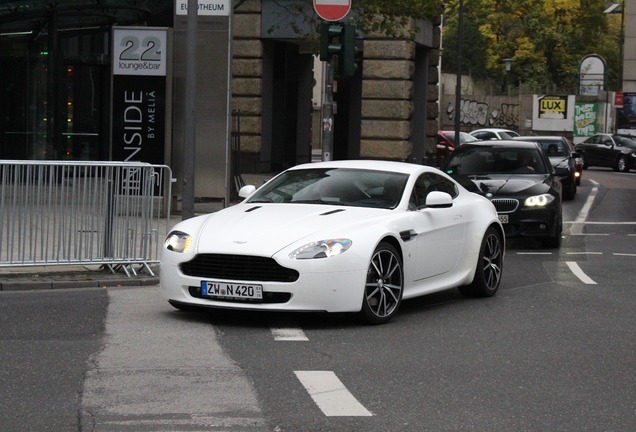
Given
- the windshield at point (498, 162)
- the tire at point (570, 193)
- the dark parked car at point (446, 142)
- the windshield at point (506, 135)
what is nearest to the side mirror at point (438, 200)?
the windshield at point (498, 162)

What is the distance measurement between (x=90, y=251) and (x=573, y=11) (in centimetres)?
8576

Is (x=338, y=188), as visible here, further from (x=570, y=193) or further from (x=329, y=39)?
(x=570, y=193)

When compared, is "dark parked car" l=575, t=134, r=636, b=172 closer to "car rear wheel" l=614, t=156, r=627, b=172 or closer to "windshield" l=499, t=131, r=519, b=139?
"car rear wheel" l=614, t=156, r=627, b=172

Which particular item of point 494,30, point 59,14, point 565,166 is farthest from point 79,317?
point 494,30

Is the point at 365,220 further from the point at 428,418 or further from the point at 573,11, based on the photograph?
the point at 573,11

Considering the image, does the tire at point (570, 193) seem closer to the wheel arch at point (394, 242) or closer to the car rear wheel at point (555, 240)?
the car rear wheel at point (555, 240)

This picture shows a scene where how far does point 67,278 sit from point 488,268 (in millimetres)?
4022

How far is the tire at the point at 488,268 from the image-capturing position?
12.4 meters

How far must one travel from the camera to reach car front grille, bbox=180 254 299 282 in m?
9.97

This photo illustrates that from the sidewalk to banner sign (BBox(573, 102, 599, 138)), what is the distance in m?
67.2

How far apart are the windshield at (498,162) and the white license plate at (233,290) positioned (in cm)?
1000

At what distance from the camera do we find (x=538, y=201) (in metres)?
18.3

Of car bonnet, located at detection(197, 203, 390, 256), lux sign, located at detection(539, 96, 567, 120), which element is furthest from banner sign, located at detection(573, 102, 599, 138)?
car bonnet, located at detection(197, 203, 390, 256)

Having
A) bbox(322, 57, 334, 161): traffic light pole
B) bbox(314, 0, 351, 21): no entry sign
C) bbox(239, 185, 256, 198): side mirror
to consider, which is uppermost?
bbox(314, 0, 351, 21): no entry sign
